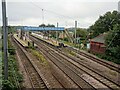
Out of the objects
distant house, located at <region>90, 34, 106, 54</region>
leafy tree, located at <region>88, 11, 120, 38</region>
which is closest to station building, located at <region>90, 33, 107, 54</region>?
distant house, located at <region>90, 34, 106, 54</region>

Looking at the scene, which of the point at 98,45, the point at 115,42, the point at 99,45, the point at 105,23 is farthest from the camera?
the point at 105,23

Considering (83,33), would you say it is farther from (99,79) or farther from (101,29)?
(99,79)

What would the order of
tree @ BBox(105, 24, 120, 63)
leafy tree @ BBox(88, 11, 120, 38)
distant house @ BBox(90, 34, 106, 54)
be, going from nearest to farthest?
tree @ BBox(105, 24, 120, 63)
distant house @ BBox(90, 34, 106, 54)
leafy tree @ BBox(88, 11, 120, 38)

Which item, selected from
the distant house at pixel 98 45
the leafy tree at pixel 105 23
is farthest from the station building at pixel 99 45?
the leafy tree at pixel 105 23

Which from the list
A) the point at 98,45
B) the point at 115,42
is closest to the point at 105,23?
the point at 98,45

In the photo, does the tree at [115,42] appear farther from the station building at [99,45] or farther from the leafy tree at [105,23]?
the leafy tree at [105,23]

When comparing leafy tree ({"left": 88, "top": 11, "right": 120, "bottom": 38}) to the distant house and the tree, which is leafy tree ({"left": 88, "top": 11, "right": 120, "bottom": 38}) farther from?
the tree

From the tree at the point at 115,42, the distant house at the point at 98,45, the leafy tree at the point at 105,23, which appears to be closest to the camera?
the tree at the point at 115,42

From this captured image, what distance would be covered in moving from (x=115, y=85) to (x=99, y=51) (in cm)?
1936

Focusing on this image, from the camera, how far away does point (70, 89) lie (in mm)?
15531

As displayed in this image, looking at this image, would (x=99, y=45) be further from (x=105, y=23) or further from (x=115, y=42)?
(x=105, y=23)

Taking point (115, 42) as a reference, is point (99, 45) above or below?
below

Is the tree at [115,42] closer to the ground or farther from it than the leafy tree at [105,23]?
closer to the ground

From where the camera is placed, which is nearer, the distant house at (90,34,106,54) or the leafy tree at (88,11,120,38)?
the distant house at (90,34,106,54)
